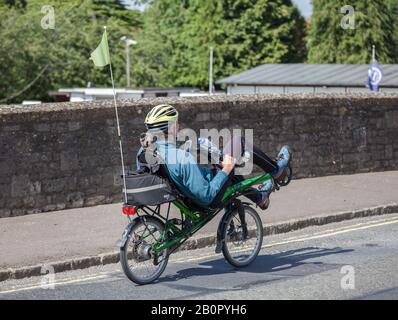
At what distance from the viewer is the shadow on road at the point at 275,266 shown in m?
9.43

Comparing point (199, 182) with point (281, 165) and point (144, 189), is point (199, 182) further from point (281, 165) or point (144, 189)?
point (281, 165)

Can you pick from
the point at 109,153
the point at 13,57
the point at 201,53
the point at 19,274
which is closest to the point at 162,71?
the point at 201,53

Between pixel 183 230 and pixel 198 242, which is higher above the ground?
pixel 183 230

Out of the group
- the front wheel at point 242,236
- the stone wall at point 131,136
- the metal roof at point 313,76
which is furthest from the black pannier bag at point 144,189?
the metal roof at point 313,76

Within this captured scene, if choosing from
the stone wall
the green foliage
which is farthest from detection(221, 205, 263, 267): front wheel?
the green foliage

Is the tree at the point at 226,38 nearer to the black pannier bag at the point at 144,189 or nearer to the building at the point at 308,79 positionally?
the building at the point at 308,79

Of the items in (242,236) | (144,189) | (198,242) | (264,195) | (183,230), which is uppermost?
(144,189)

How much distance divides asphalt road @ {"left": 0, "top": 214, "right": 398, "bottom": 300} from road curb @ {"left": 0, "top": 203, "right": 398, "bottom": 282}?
114mm

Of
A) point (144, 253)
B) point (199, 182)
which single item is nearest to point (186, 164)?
point (199, 182)

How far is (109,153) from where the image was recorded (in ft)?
46.1

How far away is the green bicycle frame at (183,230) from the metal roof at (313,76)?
79.5 feet

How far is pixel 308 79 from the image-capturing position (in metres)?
38.1

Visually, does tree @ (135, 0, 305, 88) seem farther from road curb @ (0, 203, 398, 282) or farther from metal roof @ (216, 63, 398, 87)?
road curb @ (0, 203, 398, 282)

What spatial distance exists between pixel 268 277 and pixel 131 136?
5.62 m
